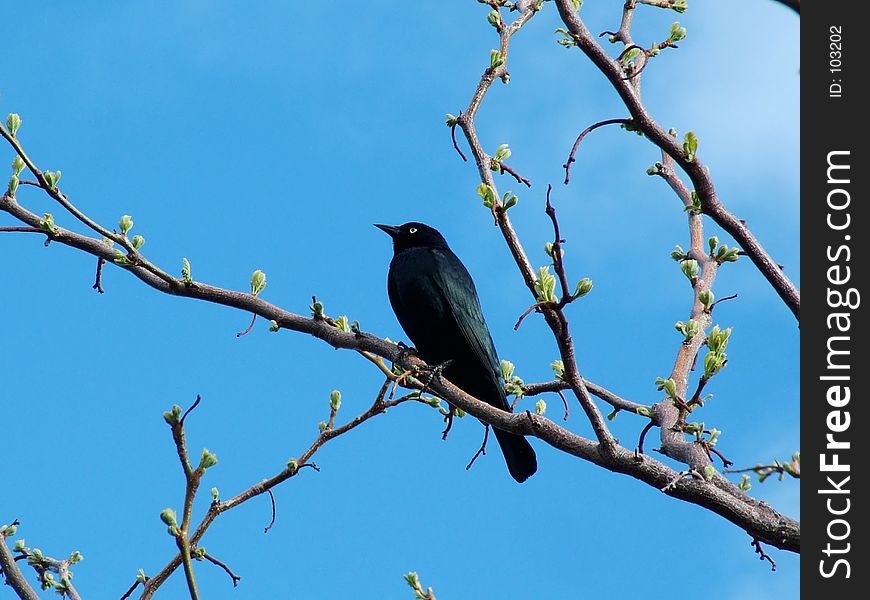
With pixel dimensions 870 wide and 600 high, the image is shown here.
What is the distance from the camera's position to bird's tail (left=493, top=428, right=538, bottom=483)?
19.9ft

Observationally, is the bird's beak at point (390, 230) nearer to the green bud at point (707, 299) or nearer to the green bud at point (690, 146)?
the green bud at point (707, 299)

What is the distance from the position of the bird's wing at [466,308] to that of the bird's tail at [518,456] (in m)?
0.39

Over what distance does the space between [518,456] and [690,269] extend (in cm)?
177

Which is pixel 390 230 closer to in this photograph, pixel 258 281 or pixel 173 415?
pixel 258 281

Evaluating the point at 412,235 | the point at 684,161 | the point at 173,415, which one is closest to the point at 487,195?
the point at 684,161

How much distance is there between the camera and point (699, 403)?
4555mm

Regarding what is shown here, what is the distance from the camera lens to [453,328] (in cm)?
628

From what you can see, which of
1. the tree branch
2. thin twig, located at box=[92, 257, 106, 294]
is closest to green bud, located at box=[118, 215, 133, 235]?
thin twig, located at box=[92, 257, 106, 294]

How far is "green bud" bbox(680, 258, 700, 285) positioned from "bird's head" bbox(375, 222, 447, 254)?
2.66 m

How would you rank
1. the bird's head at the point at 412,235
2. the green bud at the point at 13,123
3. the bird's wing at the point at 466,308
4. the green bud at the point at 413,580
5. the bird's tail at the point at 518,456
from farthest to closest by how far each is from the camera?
the bird's head at the point at 412,235, the bird's wing at the point at 466,308, the bird's tail at the point at 518,456, the green bud at the point at 13,123, the green bud at the point at 413,580

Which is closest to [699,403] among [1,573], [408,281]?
[408,281]

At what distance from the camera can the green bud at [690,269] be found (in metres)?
5.19

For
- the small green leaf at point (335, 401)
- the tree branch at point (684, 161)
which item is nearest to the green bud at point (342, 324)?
the small green leaf at point (335, 401)
